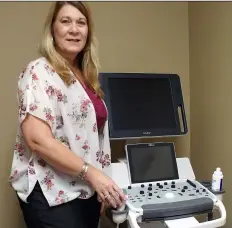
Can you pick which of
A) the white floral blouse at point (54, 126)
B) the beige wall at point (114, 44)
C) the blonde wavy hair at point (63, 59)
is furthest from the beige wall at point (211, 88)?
the white floral blouse at point (54, 126)

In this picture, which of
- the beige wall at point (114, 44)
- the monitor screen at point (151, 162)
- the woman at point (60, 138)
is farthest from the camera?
the beige wall at point (114, 44)

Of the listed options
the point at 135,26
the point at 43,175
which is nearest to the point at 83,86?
the point at 43,175

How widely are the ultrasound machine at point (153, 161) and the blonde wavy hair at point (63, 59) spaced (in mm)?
287

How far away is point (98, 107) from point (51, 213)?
1.57 feet

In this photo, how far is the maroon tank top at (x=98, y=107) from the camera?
1.41m

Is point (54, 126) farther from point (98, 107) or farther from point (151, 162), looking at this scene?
point (151, 162)

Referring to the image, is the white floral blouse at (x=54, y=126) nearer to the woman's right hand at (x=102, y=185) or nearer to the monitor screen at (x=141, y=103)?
the woman's right hand at (x=102, y=185)

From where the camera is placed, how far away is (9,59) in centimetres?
190

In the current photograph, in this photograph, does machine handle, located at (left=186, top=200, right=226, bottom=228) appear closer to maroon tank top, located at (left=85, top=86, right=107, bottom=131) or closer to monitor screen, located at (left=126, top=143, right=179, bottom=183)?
monitor screen, located at (left=126, top=143, right=179, bottom=183)

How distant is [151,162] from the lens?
177cm

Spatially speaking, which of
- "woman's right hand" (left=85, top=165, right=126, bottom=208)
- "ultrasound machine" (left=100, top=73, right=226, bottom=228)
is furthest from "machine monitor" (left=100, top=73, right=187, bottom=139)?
"woman's right hand" (left=85, top=165, right=126, bottom=208)

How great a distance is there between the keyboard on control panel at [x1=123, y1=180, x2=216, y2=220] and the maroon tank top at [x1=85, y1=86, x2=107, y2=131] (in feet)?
1.29

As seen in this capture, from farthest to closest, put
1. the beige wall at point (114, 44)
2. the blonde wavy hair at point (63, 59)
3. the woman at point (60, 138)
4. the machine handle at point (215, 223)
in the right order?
the beige wall at point (114, 44)
the machine handle at point (215, 223)
the blonde wavy hair at point (63, 59)
the woman at point (60, 138)

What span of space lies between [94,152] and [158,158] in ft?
1.72
